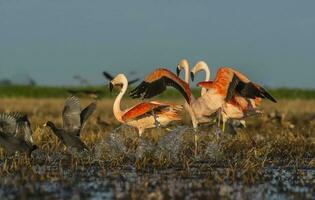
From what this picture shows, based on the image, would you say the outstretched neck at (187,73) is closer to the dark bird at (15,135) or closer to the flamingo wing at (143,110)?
the flamingo wing at (143,110)

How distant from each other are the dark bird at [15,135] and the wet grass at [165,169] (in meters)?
0.12

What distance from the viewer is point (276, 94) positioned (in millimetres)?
35688

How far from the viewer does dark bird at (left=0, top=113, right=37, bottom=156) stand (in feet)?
32.0

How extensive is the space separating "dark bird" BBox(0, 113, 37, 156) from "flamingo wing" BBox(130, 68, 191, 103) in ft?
7.35

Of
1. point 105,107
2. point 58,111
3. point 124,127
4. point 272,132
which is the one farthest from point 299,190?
point 105,107

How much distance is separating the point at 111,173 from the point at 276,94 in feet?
89.9

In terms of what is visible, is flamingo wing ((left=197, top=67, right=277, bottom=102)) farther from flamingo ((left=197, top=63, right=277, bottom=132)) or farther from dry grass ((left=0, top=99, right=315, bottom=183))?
dry grass ((left=0, top=99, right=315, bottom=183))

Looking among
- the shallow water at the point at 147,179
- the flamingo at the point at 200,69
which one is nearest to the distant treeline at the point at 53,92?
the flamingo at the point at 200,69

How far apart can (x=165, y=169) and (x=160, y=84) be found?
105 inches

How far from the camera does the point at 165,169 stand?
30.2ft

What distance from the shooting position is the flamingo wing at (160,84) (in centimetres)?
1143

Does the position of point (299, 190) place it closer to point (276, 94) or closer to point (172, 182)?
point (172, 182)

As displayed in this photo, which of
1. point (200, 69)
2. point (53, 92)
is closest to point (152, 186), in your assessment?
point (200, 69)

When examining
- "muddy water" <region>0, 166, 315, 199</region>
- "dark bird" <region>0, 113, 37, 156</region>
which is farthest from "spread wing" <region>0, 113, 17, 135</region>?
"muddy water" <region>0, 166, 315, 199</region>
